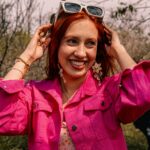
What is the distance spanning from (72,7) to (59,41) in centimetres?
20

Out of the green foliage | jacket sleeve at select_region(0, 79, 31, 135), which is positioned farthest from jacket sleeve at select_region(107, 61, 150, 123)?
the green foliage

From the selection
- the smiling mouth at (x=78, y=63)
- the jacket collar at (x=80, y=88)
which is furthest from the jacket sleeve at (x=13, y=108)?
the smiling mouth at (x=78, y=63)

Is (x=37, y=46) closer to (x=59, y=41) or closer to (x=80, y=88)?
(x=59, y=41)

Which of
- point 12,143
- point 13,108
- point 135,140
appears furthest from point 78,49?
point 135,140

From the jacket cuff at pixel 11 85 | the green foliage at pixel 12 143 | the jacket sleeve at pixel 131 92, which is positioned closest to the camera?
the jacket sleeve at pixel 131 92

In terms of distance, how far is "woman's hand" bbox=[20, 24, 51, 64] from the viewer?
10.6 feet

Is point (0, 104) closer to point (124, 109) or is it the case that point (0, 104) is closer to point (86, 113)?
point (86, 113)

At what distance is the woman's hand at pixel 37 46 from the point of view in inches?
127

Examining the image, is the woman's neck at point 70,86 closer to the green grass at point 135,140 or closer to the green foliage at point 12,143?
the green foliage at point 12,143

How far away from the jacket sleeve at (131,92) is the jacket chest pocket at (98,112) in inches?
2.2

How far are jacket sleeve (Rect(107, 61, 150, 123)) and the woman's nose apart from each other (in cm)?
22

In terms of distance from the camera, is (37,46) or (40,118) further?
(37,46)

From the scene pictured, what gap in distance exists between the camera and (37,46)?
330cm

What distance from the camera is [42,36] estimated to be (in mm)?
3271
